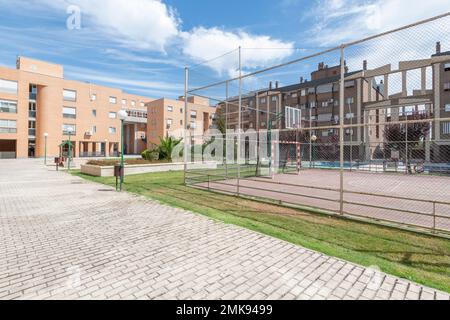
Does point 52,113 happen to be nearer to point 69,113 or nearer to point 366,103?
point 69,113

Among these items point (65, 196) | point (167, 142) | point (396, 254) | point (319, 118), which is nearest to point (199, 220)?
point (396, 254)

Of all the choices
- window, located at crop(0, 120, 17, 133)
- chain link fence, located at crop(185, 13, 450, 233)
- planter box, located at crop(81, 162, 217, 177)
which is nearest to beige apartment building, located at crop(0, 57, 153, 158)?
window, located at crop(0, 120, 17, 133)

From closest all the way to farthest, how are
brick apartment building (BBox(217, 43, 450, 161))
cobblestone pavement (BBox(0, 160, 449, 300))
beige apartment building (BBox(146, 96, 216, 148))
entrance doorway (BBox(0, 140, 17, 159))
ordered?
cobblestone pavement (BBox(0, 160, 449, 300)) → brick apartment building (BBox(217, 43, 450, 161)) → entrance doorway (BBox(0, 140, 17, 159)) → beige apartment building (BBox(146, 96, 216, 148))

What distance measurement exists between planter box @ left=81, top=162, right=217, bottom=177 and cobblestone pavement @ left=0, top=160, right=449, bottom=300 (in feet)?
30.3

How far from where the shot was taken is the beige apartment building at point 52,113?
34.5m

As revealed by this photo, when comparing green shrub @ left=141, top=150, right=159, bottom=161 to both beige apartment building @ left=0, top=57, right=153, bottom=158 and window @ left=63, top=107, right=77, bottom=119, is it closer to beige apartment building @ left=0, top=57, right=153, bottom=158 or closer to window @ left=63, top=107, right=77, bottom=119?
beige apartment building @ left=0, top=57, right=153, bottom=158

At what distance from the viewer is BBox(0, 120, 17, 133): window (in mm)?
33594

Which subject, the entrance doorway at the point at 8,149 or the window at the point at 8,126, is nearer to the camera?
the window at the point at 8,126

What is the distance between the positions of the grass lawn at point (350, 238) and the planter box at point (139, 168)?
30.2 ft

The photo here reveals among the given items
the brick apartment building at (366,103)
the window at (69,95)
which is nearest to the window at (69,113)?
the window at (69,95)

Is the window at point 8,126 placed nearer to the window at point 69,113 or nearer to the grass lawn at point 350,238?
the window at point 69,113

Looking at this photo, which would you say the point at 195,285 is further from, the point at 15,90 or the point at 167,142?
the point at 15,90
